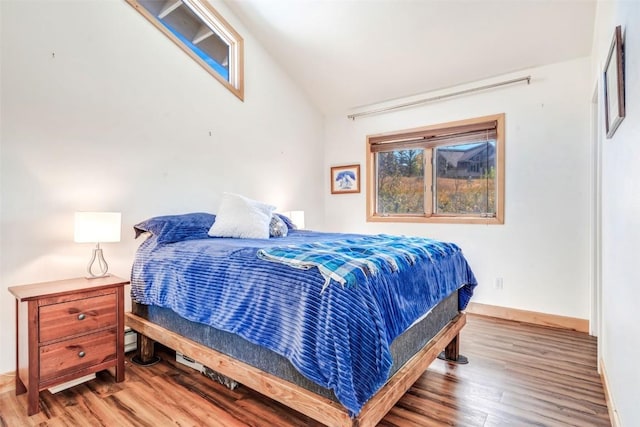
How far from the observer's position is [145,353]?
234 centimetres

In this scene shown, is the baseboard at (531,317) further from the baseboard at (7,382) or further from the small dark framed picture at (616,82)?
the baseboard at (7,382)

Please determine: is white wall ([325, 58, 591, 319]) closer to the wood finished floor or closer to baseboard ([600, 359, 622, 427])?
the wood finished floor

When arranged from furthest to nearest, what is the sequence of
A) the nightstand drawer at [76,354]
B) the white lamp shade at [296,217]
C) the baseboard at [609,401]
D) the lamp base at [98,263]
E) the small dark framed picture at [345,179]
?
the small dark framed picture at [345,179]
the white lamp shade at [296,217]
the lamp base at [98,263]
the nightstand drawer at [76,354]
the baseboard at [609,401]

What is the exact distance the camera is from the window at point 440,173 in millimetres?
3436

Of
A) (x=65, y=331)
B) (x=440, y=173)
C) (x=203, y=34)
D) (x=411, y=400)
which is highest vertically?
(x=203, y=34)

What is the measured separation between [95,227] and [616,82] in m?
2.87

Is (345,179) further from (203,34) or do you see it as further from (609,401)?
(609,401)

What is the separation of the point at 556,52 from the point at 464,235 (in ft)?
6.15

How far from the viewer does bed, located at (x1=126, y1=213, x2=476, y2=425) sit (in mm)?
1262

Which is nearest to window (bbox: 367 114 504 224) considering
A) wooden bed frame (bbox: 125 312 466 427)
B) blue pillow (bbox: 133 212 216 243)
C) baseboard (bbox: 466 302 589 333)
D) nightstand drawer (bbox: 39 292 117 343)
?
baseboard (bbox: 466 302 589 333)

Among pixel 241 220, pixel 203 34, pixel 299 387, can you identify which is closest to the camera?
pixel 299 387

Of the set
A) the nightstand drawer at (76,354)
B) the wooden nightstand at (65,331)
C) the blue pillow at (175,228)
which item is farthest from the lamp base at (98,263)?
the nightstand drawer at (76,354)

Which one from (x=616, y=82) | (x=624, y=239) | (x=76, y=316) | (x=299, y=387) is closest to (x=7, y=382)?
(x=76, y=316)

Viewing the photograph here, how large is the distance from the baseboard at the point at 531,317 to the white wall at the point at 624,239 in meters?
1.19
